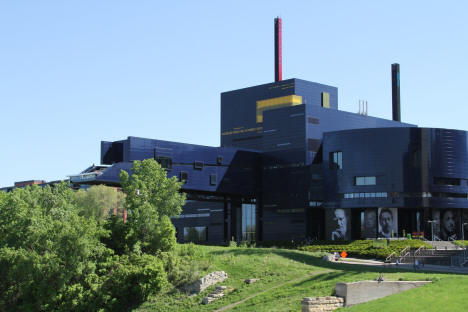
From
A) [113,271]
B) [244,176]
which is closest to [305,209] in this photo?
[244,176]

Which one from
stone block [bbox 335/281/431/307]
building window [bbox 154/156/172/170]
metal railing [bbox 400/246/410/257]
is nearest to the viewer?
stone block [bbox 335/281/431/307]

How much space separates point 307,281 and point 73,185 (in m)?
62.4

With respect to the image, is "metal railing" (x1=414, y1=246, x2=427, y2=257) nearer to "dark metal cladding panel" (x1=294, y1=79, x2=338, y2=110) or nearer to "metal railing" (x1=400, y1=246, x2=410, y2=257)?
"metal railing" (x1=400, y1=246, x2=410, y2=257)

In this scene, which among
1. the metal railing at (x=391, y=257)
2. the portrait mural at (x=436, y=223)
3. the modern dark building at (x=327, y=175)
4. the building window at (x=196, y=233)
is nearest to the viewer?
the metal railing at (x=391, y=257)

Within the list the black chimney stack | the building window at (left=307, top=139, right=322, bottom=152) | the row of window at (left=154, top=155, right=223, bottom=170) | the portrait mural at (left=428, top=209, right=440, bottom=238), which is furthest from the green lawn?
the black chimney stack

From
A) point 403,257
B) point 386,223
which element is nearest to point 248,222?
point 386,223

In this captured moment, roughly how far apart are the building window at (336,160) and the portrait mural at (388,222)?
35.1 feet

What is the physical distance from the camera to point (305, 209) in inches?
4968

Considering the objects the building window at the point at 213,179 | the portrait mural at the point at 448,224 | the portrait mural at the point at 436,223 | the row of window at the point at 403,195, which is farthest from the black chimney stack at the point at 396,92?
the building window at the point at 213,179

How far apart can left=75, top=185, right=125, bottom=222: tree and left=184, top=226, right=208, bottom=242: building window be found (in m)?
70.9

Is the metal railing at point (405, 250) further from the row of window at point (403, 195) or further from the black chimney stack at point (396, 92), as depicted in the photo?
the black chimney stack at point (396, 92)

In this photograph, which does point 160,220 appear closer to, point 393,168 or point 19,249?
point 19,249

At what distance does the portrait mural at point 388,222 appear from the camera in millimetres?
117375

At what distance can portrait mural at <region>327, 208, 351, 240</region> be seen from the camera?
12131 cm
